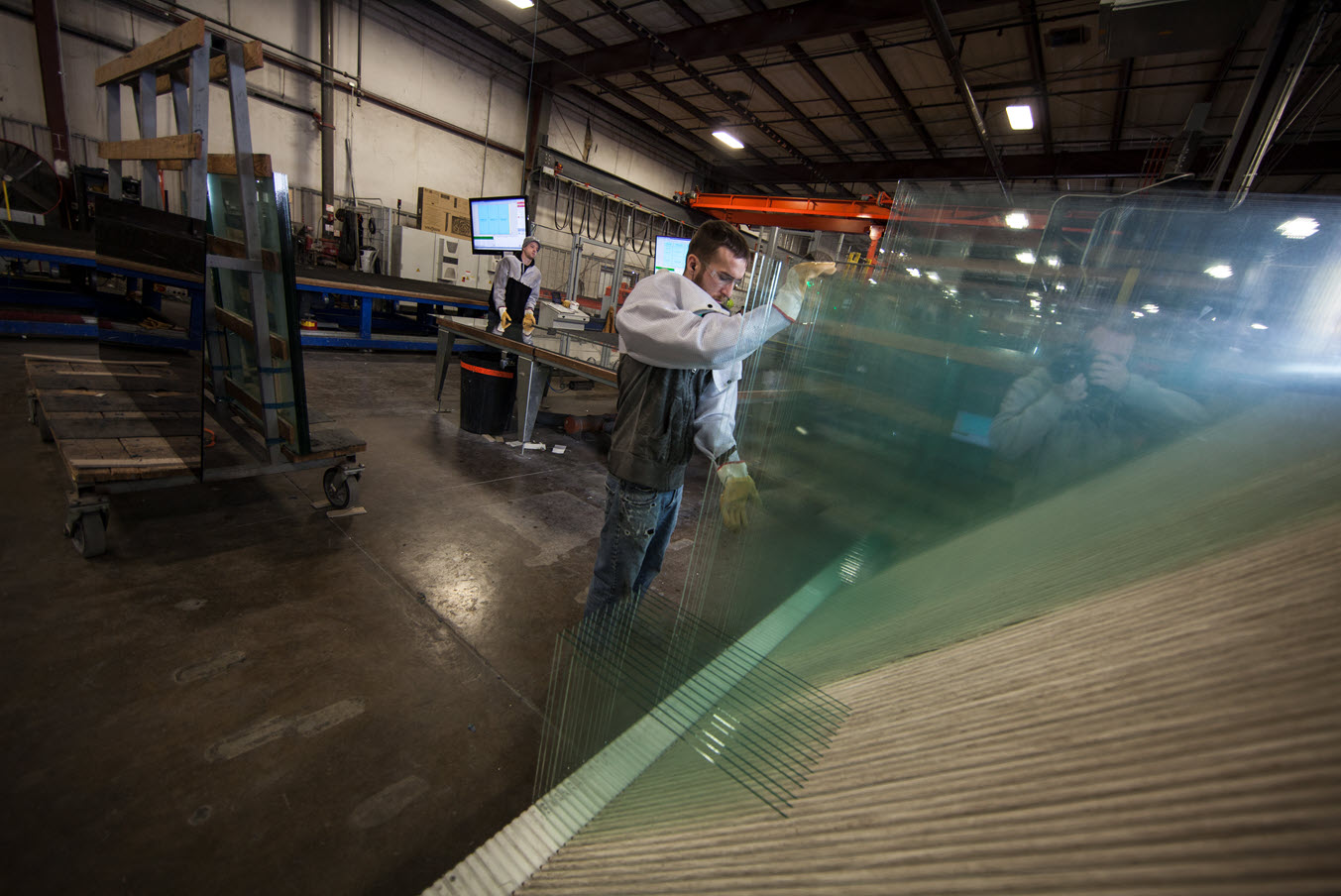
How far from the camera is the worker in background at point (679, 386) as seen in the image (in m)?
1.34

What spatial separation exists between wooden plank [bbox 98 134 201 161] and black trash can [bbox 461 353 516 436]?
1893 millimetres

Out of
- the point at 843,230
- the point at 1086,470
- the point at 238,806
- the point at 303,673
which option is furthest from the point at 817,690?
the point at 843,230

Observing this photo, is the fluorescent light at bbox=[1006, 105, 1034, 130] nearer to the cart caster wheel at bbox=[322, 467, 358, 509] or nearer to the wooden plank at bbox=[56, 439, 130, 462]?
the cart caster wheel at bbox=[322, 467, 358, 509]

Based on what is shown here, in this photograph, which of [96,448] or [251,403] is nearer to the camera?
[96,448]

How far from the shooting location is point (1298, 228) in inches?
27.0

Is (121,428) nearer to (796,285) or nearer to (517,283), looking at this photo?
(796,285)

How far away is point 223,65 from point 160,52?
0.23m

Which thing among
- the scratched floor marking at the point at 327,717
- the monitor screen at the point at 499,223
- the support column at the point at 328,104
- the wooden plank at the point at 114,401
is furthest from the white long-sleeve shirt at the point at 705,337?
the support column at the point at 328,104

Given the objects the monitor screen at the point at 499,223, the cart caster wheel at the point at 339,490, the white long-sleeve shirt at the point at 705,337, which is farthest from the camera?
the monitor screen at the point at 499,223

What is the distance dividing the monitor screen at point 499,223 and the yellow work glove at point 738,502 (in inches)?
221

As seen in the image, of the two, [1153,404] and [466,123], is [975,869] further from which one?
[466,123]

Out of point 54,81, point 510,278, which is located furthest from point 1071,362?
point 54,81

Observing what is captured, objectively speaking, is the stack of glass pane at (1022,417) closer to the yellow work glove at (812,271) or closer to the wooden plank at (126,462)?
the yellow work glove at (812,271)

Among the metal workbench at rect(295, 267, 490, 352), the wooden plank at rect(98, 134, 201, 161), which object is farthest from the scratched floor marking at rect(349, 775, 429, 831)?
the metal workbench at rect(295, 267, 490, 352)
